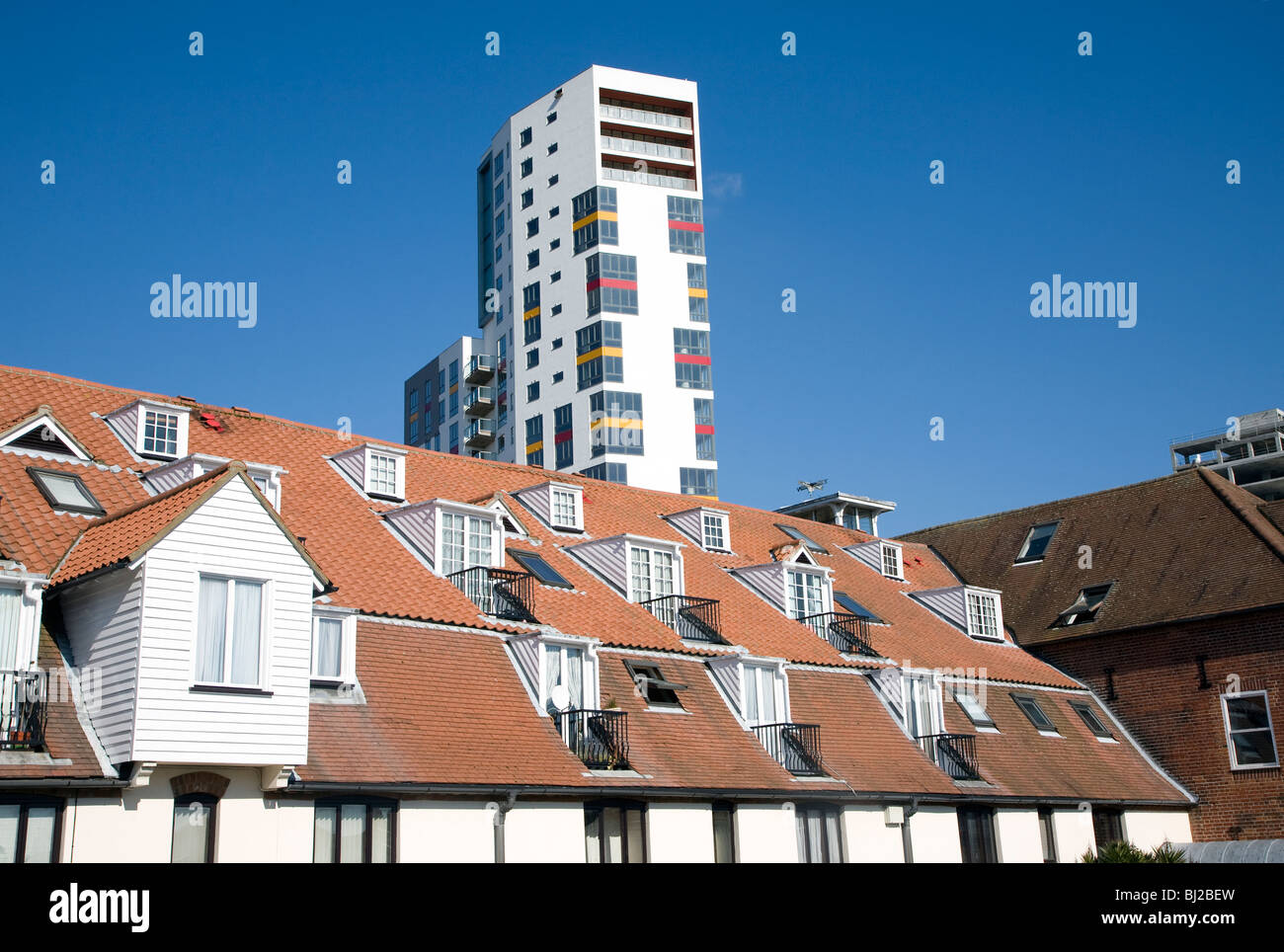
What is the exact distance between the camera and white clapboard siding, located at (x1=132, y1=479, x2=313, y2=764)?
750 inches

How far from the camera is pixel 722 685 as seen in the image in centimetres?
2978

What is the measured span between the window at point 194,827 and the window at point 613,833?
24.3ft

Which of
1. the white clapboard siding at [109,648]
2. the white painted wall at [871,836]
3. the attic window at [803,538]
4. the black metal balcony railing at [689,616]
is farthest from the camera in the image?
the attic window at [803,538]

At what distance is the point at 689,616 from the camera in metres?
31.5

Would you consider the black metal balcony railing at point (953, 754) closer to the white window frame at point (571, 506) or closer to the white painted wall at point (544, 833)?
the white window frame at point (571, 506)

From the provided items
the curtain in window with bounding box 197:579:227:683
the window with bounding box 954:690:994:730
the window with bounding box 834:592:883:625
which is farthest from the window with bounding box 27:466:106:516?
the window with bounding box 954:690:994:730

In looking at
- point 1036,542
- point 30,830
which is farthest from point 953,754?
point 30,830

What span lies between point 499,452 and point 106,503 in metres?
90.1

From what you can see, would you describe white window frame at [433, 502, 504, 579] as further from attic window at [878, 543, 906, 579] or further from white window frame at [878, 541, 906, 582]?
attic window at [878, 543, 906, 579]

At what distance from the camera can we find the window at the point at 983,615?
41438 mm

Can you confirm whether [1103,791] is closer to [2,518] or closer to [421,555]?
[421,555]

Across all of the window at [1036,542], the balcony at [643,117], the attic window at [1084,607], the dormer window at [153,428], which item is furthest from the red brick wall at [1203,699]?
the balcony at [643,117]

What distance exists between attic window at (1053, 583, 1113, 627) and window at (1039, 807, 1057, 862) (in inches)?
401

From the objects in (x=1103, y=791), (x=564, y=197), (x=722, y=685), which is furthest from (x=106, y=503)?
(x=564, y=197)
